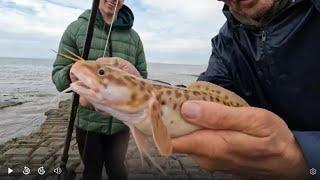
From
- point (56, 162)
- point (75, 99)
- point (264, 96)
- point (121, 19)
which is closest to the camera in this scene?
point (264, 96)

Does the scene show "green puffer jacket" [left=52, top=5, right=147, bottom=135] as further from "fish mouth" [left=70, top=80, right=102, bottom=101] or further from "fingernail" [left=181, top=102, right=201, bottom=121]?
"fingernail" [left=181, top=102, right=201, bottom=121]

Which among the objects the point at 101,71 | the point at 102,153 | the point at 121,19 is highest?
the point at 101,71

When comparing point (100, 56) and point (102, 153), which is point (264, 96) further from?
point (102, 153)

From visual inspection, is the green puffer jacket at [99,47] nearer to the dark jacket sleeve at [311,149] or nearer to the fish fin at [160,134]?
the fish fin at [160,134]

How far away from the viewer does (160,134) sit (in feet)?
9.10

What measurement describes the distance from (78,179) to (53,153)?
2793mm

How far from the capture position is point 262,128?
2.71 m

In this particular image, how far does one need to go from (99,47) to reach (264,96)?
10.5 ft

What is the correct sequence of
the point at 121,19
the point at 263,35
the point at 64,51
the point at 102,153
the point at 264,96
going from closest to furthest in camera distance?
the point at 263,35
the point at 264,96
the point at 64,51
the point at 121,19
the point at 102,153

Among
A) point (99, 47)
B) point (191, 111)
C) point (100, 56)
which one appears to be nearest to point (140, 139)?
point (191, 111)

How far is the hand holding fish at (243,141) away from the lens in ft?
9.00

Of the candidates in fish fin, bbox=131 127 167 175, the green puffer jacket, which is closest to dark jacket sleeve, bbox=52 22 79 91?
the green puffer jacket

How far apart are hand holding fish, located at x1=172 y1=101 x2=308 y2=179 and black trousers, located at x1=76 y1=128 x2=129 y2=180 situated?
3.66 meters

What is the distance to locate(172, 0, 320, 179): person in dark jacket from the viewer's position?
9.14 feet
